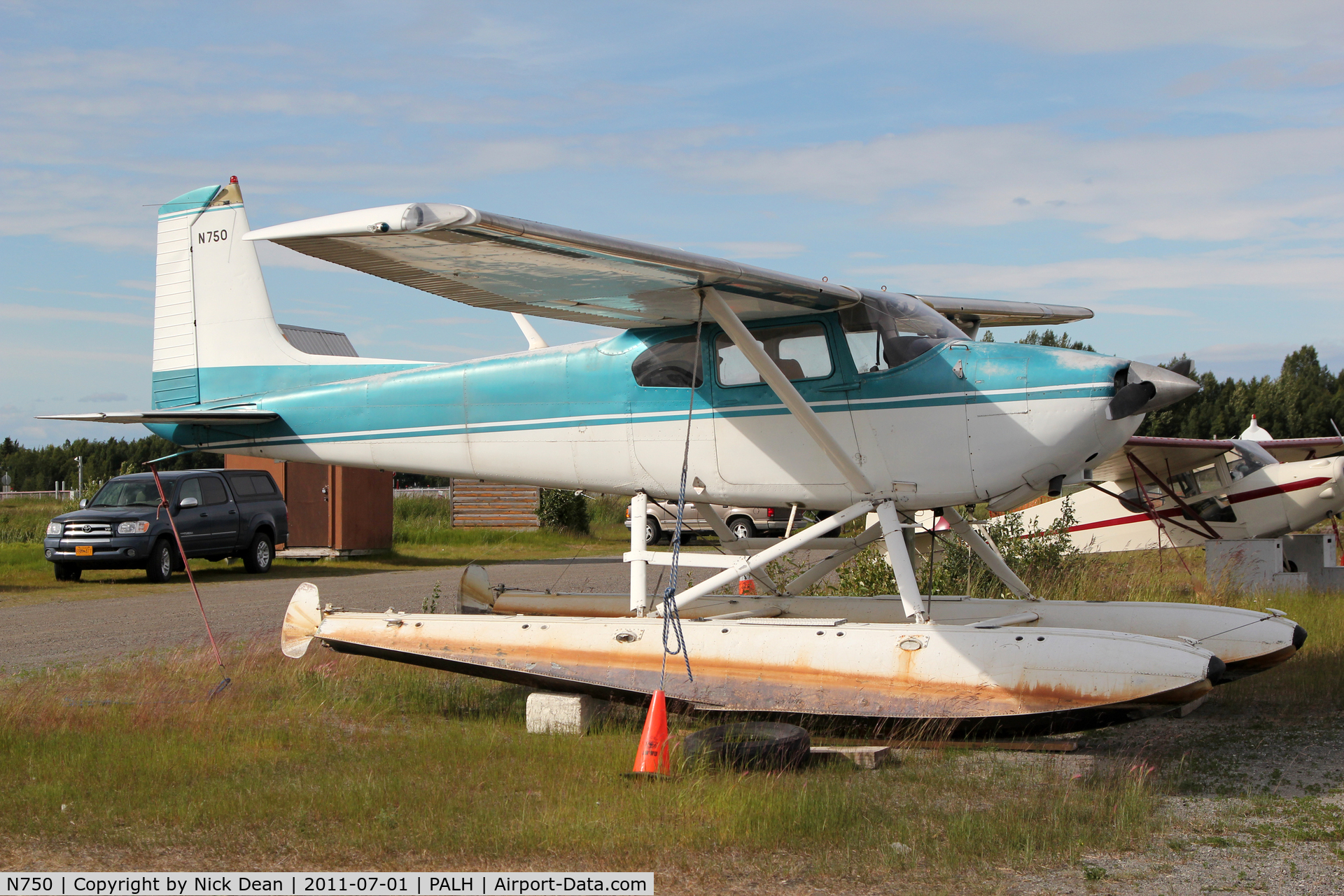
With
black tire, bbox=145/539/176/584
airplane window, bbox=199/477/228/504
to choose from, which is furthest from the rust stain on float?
airplane window, bbox=199/477/228/504

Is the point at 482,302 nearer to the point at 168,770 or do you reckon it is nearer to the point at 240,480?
the point at 168,770

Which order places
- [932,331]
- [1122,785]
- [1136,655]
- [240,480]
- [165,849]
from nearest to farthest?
[165,849]
[1122,785]
[1136,655]
[932,331]
[240,480]

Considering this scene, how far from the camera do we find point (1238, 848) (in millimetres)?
4715

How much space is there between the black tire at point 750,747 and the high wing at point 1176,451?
30.5ft

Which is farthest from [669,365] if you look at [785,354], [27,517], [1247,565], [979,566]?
[27,517]

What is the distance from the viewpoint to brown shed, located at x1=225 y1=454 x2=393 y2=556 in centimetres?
2214

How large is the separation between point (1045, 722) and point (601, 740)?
106 inches

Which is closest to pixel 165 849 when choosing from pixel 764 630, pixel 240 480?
pixel 764 630

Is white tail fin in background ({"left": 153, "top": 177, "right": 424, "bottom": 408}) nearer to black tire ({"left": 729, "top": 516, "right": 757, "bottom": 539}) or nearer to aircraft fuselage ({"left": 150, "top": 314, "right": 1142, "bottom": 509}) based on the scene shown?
aircraft fuselage ({"left": 150, "top": 314, "right": 1142, "bottom": 509})

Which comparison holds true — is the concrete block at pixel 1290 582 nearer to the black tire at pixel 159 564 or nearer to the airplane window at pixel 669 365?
the airplane window at pixel 669 365

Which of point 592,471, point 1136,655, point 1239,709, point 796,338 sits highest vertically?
point 796,338

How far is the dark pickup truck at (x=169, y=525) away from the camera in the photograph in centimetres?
1719

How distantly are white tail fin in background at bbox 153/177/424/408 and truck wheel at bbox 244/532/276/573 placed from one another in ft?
31.3

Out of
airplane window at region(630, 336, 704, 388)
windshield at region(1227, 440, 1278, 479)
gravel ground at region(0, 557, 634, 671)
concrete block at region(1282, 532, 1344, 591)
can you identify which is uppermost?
airplane window at region(630, 336, 704, 388)
